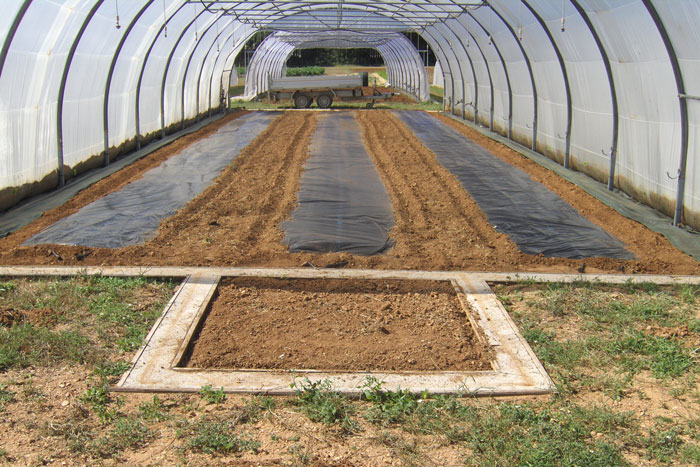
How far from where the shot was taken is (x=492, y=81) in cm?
1786

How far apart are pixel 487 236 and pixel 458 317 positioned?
95.0 inches

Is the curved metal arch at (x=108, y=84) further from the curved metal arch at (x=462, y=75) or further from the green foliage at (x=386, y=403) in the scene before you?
the curved metal arch at (x=462, y=75)

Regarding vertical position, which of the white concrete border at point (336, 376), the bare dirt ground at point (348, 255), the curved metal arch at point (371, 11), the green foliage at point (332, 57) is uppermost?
the green foliage at point (332, 57)

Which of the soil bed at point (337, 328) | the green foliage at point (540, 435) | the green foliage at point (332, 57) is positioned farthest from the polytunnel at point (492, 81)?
the green foliage at point (332, 57)

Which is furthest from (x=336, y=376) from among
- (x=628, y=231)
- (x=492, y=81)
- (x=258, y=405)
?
(x=492, y=81)

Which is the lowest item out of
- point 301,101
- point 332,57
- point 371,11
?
point 301,101

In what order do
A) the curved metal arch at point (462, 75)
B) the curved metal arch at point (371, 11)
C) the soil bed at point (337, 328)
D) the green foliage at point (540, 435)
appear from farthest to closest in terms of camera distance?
1. the curved metal arch at point (462, 75)
2. the curved metal arch at point (371, 11)
3. the soil bed at point (337, 328)
4. the green foliage at point (540, 435)

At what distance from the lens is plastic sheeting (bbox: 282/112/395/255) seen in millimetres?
7277

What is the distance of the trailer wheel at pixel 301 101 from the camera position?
29.6m

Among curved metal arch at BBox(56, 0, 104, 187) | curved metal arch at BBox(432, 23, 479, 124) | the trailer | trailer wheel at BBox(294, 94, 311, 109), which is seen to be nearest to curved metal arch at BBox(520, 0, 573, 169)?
curved metal arch at BBox(56, 0, 104, 187)

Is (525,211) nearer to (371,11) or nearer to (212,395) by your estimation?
(212,395)

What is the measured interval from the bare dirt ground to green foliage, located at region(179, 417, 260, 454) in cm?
296

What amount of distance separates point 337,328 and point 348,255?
5.59ft

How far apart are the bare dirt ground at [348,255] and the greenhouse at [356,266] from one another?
47 millimetres
